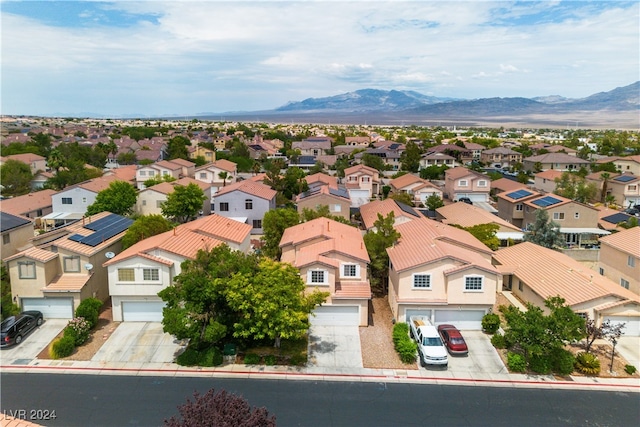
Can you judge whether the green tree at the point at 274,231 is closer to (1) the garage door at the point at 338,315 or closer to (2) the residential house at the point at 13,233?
(1) the garage door at the point at 338,315

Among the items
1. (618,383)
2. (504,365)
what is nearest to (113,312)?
(504,365)

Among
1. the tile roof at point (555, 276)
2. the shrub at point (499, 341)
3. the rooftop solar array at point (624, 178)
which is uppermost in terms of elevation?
the rooftop solar array at point (624, 178)

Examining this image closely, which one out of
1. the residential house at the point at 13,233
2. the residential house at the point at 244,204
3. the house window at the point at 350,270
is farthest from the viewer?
the residential house at the point at 244,204

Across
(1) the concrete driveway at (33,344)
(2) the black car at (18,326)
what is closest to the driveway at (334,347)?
(1) the concrete driveway at (33,344)

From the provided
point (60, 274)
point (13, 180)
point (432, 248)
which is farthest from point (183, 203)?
point (13, 180)

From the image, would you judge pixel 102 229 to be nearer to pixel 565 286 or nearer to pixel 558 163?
pixel 565 286

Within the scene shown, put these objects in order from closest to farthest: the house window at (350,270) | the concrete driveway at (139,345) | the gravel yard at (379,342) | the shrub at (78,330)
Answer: the gravel yard at (379,342), the concrete driveway at (139,345), the shrub at (78,330), the house window at (350,270)

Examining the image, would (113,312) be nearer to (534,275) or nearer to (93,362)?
(93,362)
